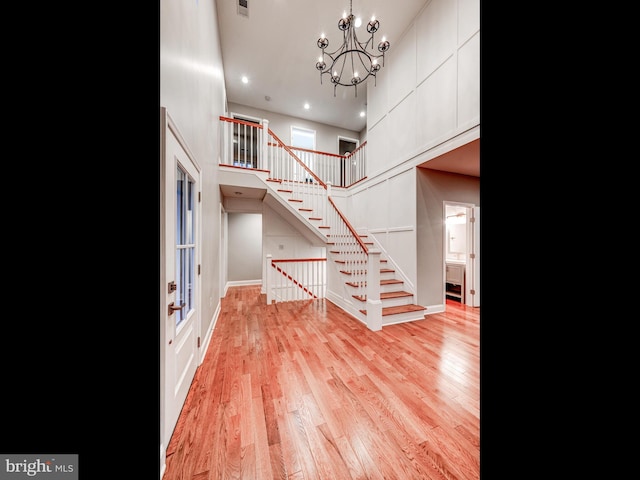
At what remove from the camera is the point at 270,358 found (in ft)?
8.15

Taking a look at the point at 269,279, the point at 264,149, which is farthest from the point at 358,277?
the point at 264,149

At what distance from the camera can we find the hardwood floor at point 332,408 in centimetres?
133

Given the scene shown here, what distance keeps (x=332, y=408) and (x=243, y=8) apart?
18.0 ft

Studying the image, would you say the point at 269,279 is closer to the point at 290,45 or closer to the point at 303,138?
the point at 290,45

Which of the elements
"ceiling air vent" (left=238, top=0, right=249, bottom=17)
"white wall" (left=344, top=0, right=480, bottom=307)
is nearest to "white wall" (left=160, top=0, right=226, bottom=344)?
"ceiling air vent" (left=238, top=0, right=249, bottom=17)

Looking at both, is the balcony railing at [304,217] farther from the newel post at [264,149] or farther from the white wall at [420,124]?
the white wall at [420,124]

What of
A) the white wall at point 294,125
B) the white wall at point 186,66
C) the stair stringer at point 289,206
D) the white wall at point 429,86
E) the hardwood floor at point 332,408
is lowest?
the hardwood floor at point 332,408

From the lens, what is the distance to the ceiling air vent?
3682 mm

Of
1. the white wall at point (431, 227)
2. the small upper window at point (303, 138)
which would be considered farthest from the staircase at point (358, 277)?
the small upper window at point (303, 138)

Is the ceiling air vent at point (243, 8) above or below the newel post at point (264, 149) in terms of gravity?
above

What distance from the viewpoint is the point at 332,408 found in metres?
1.75

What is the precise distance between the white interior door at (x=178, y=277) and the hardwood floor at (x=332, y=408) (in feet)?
0.75
